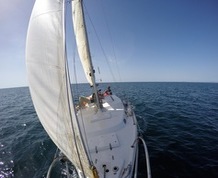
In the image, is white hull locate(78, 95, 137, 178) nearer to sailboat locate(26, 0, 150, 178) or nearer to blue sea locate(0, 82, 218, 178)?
sailboat locate(26, 0, 150, 178)

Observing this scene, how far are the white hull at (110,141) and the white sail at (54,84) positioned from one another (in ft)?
1.57

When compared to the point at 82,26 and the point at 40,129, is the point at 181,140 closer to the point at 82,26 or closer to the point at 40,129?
the point at 82,26

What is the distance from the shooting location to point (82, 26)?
9070 millimetres

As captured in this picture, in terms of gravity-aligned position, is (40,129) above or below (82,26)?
below

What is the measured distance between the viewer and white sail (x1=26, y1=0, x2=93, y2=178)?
3358mm

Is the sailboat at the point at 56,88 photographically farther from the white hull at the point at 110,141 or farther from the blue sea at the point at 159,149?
the blue sea at the point at 159,149

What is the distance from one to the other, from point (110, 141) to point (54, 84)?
3.98m

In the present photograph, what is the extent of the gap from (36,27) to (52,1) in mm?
969

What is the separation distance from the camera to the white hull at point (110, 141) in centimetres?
509

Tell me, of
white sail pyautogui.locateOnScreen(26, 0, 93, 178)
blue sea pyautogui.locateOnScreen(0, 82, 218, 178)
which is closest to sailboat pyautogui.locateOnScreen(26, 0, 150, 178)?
white sail pyautogui.locateOnScreen(26, 0, 93, 178)

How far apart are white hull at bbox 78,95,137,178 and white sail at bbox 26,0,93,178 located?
0.48 meters

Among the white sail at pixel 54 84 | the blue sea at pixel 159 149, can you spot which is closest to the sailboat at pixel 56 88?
the white sail at pixel 54 84

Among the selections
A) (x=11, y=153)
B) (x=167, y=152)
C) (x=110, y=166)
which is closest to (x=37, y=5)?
(x=110, y=166)

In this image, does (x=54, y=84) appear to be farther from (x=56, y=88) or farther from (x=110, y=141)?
(x=110, y=141)
